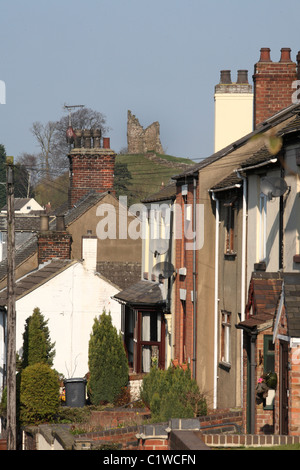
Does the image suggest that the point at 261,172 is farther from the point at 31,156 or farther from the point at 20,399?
the point at 31,156

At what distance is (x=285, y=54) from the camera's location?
82.5 feet

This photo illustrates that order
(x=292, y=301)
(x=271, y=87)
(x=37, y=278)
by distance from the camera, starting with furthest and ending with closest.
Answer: (x=37, y=278) < (x=271, y=87) < (x=292, y=301)

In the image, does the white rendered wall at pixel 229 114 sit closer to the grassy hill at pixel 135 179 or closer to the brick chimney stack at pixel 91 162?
the brick chimney stack at pixel 91 162

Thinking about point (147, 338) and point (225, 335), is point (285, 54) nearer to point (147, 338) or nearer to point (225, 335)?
point (225, 335)

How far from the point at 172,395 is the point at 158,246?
10.3 m

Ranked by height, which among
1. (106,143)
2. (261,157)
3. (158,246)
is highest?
(106,143)

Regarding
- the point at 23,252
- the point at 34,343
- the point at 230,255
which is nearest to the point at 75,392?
the point at 34,343

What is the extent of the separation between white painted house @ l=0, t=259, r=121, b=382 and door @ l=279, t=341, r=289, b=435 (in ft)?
57.3

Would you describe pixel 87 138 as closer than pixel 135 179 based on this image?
Yes

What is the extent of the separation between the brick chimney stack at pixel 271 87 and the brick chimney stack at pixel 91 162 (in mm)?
15980

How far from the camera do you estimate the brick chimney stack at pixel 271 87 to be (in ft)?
81.4

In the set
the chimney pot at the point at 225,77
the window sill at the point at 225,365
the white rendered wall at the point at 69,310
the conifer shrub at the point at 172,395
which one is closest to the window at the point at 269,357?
the conifer shrub at the point at 172,395

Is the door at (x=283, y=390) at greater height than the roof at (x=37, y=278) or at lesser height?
lesser

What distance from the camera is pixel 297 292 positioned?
15.0m
